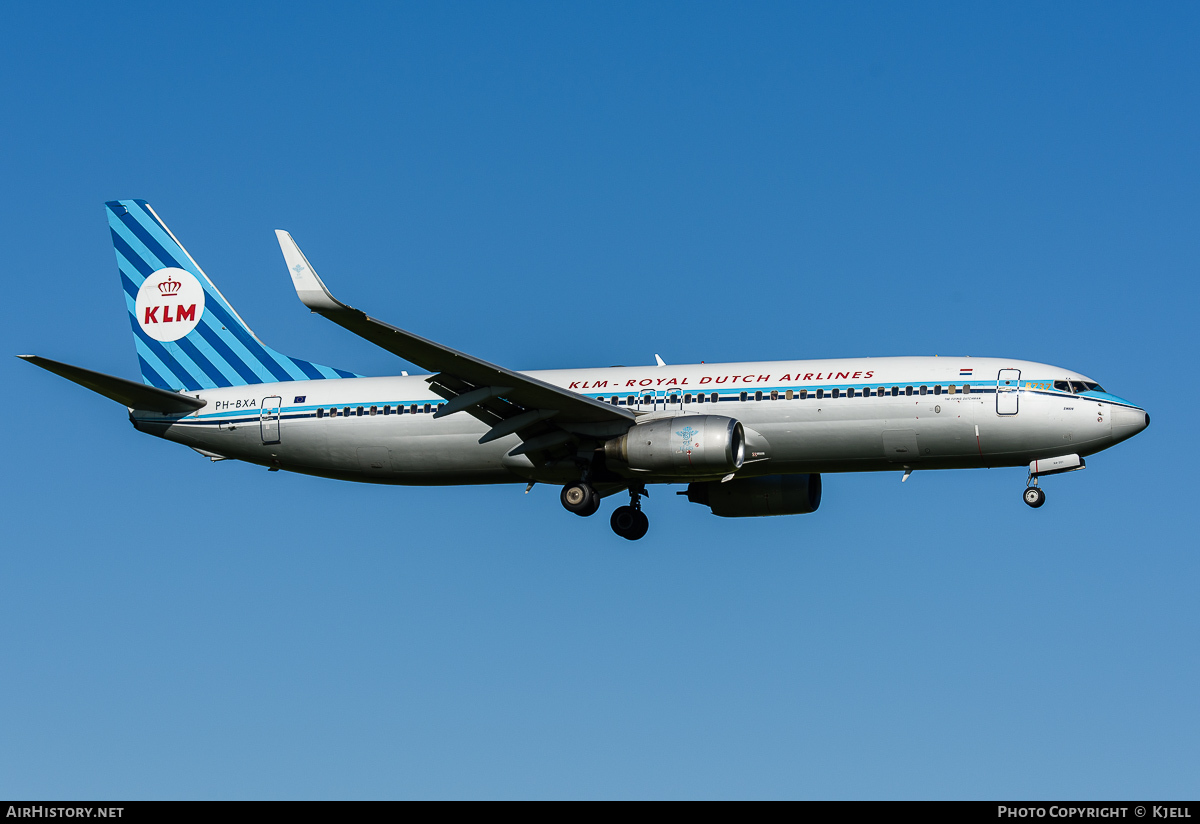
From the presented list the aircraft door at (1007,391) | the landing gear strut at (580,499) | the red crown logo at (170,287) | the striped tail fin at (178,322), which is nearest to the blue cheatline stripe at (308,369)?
the striped tail fin at (178,322)

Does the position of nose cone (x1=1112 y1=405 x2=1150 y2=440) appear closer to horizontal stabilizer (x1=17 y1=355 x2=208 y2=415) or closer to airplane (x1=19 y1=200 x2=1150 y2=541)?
airplane (x1=19 y1=200 x2=1150 y2=541)

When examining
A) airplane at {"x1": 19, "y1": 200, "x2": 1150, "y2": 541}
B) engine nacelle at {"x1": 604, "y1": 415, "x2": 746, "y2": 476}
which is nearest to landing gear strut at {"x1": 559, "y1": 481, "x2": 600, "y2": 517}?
airplane at {"x1": 19, "y1": 200, "x2": 1150, "y2": 541}

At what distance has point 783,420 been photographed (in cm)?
3831

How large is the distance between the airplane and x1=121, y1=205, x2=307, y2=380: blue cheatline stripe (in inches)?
3.5

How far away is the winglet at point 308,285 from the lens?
108 feet

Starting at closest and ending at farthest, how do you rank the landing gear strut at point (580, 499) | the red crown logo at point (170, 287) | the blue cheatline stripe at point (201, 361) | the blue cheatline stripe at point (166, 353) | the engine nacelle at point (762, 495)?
the landing gear strut at point (580, 499)
the engine nacelle at point (762, 495)
the blue cheatline stripe at point (201, 361)
the blue cheatline stripe at point (166, 353)
the red crown logo at point (170, 287)

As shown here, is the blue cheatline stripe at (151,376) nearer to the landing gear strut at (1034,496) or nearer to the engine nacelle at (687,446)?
the engine nacelle at (687,446)

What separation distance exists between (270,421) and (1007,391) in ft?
66.4

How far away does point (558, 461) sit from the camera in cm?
4072

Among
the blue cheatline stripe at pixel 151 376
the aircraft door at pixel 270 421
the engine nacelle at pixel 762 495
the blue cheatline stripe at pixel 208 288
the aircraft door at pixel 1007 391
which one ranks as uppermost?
the blue cheatline stripe at pixel 208 288

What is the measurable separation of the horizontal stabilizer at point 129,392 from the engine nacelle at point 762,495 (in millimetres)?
14900

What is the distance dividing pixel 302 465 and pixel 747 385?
13.1m
